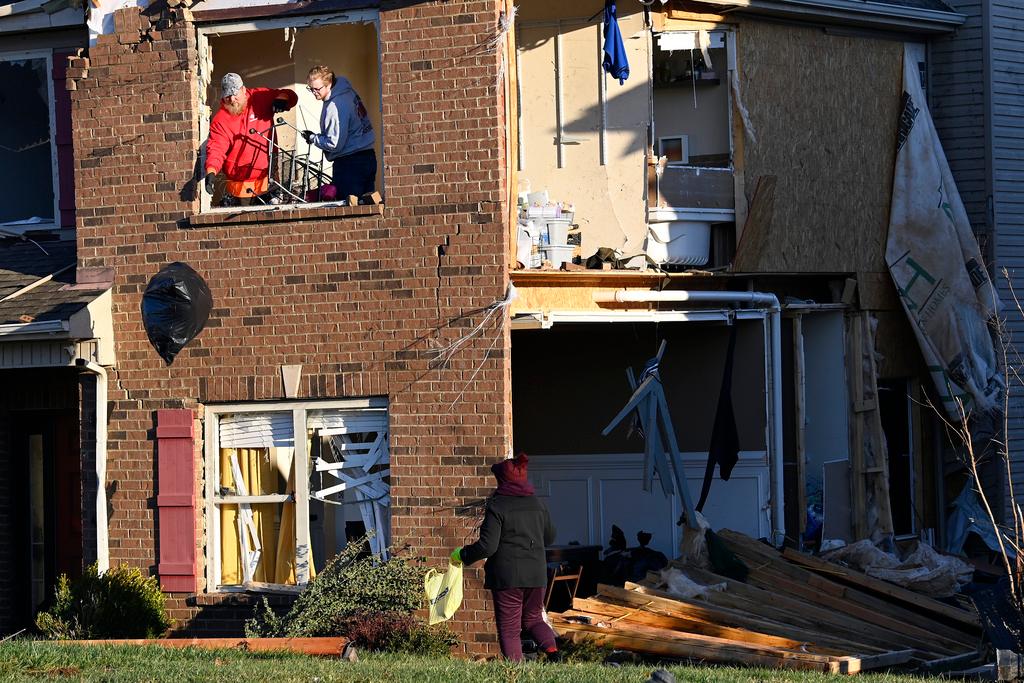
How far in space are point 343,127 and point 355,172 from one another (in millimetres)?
397

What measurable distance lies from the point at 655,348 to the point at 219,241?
461 cm

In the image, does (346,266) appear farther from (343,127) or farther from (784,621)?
(784,621)

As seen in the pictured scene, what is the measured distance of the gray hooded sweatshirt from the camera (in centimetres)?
1164

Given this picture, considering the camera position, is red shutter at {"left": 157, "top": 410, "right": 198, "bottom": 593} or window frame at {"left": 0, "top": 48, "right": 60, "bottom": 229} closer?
red shutter at {"left": 157, "top": 410, "right": 198, "bottom": 593}

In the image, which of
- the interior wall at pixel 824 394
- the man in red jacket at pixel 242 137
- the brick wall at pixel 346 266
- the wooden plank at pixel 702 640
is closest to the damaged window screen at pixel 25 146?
the brick wall at pixel 346 266

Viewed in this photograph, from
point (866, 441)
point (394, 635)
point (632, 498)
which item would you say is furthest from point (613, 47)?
point (394, 635)

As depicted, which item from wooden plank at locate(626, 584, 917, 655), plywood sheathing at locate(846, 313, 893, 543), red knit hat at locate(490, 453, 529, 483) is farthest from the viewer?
plywood sheathing at locate(846, 313, 893, 543)

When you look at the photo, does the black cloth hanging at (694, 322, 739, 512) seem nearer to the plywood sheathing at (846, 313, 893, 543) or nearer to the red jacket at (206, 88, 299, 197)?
the plywood sheathing at (846, 313, 893, 543)

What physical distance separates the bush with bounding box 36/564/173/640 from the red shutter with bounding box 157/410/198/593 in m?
0.20

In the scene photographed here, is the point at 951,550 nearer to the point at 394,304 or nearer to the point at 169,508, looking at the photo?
the point at 394,304

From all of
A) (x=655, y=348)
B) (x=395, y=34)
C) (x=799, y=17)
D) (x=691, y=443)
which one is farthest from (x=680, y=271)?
(x=395, y=34)

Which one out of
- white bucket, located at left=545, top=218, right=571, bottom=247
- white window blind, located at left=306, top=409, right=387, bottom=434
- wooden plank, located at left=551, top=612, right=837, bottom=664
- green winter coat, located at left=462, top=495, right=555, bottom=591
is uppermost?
white bucket, located at left=545, top=218, right=571, bottom=247

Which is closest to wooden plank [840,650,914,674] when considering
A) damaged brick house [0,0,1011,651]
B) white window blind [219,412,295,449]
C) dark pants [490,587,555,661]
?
dark pants [490,587,555,661]

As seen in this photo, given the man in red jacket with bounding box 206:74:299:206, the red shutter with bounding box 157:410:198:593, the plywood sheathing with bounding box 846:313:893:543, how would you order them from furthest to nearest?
the plywood sheathing with bounding box 846:313:893:543, the man in red jacket with bounding box 206:74:299:206, the red shutter with bounding box 157:410:198:593
